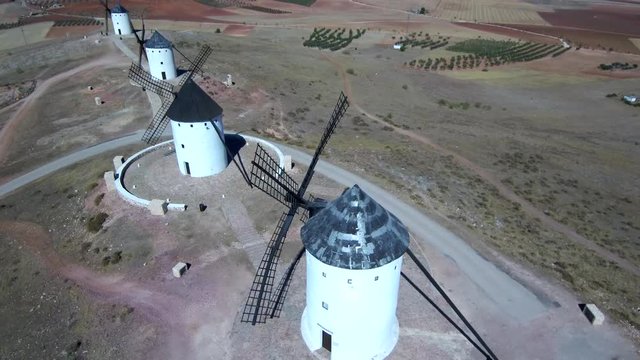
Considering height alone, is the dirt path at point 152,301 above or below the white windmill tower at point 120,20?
below

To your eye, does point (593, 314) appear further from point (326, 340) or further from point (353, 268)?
point (353, 268)

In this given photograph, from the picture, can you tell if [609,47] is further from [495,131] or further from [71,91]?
[71,91]

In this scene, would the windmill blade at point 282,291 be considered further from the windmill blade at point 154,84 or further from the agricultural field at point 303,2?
the agricultural field at point 303,2

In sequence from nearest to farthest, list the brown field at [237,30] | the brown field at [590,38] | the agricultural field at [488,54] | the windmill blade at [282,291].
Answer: the windmill blade at [282,291]
the agricultural field at [488,54]
the brown field at [590,38]
the brown field at [237,30]

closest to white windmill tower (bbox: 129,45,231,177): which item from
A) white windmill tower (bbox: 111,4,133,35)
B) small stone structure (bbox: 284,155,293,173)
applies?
small stone structure (bbox: 284,155,293,173)

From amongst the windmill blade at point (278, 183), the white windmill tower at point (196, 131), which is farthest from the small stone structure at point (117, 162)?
the windmill blade at point (278, 183)

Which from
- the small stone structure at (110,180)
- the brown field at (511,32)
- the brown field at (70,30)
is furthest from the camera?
the brown field at (511,32)

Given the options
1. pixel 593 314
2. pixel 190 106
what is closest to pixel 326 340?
pixel 593 314
